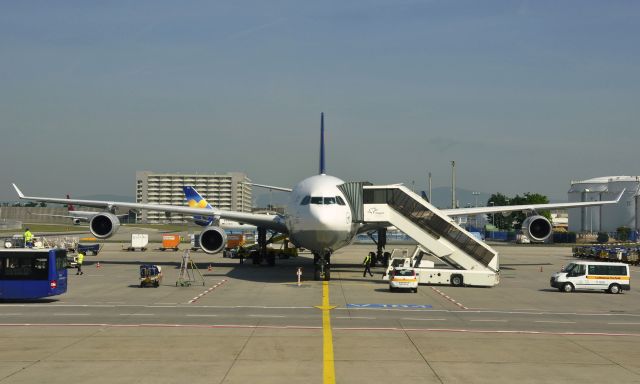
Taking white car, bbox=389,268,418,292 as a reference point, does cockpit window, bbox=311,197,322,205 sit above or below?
above

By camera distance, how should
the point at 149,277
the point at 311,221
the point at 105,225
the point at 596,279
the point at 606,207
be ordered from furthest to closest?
the point at 606,207 → the point at 105,225 → the point at 596,279 → the point at 311,221 → the point at 149,277

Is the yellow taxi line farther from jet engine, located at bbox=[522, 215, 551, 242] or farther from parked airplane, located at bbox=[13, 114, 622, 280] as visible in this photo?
jet engine, located at bbox=[522, 215, 551, 242]

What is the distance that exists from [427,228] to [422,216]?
81cm

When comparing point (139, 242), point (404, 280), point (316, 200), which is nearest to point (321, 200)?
point (316, 200)

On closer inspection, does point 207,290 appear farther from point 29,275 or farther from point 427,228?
point 427,228

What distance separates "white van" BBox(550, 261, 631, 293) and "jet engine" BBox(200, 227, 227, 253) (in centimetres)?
2238

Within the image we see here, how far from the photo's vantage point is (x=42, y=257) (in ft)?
107

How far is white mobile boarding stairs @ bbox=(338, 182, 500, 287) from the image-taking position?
4341cm

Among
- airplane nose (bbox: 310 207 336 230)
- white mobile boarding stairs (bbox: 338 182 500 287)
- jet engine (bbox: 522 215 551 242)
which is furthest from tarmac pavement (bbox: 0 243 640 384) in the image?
jet engine (bbox: 522 215 551 242)

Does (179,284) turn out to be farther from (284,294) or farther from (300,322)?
(300,322)

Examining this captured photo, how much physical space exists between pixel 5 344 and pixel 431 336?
1314 cm

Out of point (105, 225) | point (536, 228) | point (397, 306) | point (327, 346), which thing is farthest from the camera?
point (536, 228)

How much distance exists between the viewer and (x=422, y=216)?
148 feet

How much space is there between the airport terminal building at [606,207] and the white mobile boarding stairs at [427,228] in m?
116
